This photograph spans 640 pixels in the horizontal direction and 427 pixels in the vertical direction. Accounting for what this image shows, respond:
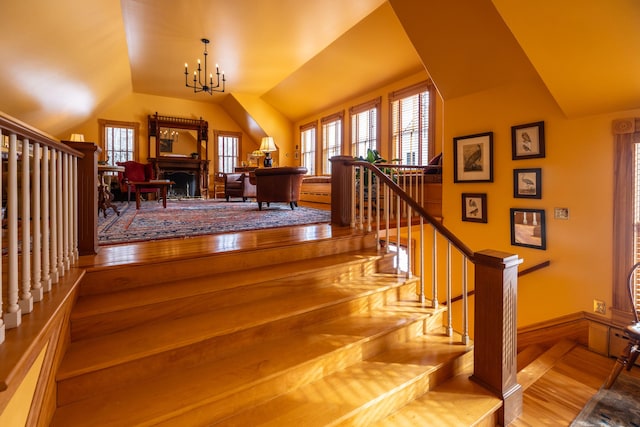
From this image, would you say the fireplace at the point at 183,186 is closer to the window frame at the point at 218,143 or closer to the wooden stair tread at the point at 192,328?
the window frame at the point at 218,143

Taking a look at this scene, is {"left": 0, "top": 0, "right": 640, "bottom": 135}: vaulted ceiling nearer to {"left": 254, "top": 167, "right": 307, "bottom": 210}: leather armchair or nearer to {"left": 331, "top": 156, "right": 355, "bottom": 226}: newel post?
{"left": 331, "top": 156, "right": 355, "bottom": 226}: newel post

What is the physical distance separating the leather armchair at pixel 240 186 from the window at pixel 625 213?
18.8ft

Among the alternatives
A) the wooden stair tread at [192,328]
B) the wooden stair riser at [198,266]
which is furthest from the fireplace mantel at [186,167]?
the wooden stair tread at [192,328]

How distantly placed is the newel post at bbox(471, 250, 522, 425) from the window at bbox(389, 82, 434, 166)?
175 inches

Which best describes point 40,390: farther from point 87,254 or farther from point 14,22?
point 14,22

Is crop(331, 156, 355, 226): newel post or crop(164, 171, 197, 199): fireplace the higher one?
crop(164, 171, 197, 199): fireplace

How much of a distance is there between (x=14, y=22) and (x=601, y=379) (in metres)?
7.31

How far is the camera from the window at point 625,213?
9.73 feet

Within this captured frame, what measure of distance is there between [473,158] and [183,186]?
330 inches

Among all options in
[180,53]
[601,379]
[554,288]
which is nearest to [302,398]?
[601,379]

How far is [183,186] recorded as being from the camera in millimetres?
9797

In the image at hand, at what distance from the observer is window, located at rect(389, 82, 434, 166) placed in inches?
237

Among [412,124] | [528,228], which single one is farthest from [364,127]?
[528,228]

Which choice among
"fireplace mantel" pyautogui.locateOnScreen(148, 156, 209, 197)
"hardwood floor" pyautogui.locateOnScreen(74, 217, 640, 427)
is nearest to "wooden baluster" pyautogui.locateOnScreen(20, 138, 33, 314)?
"hardwood floor" pyautogui.locateOnScreen(74, 217, 640, 427)
